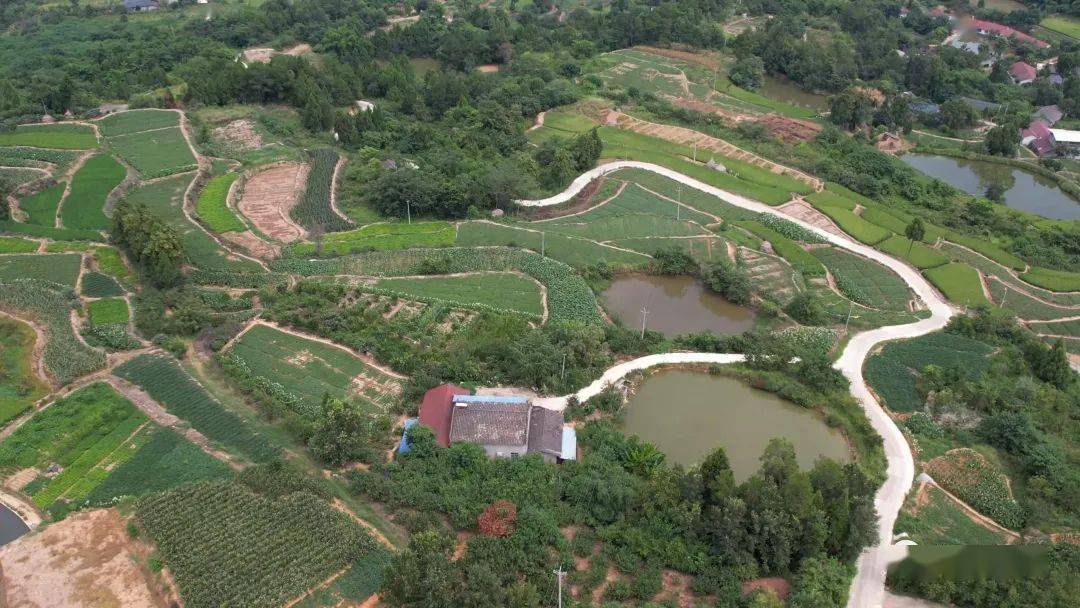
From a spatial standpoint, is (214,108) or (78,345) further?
(214,108)

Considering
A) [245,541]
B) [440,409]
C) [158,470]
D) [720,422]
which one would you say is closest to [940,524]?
[720,422]

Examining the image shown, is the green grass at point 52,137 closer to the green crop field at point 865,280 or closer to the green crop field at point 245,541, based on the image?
the green crop field at point 245,541

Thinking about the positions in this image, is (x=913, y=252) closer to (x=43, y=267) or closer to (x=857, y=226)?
(x=857, y=226)

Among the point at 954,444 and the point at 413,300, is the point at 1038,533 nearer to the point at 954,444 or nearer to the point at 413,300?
the point at 954,444

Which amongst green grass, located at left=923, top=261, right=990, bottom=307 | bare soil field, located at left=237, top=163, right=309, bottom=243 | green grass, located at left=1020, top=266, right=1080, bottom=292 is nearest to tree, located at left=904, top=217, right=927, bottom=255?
green grass, located at left=923, top=261, right=990, bottom=307

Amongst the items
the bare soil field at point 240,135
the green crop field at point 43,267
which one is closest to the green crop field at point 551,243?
the bare soil field at point 240,135

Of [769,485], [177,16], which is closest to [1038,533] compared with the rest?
[769,485]
